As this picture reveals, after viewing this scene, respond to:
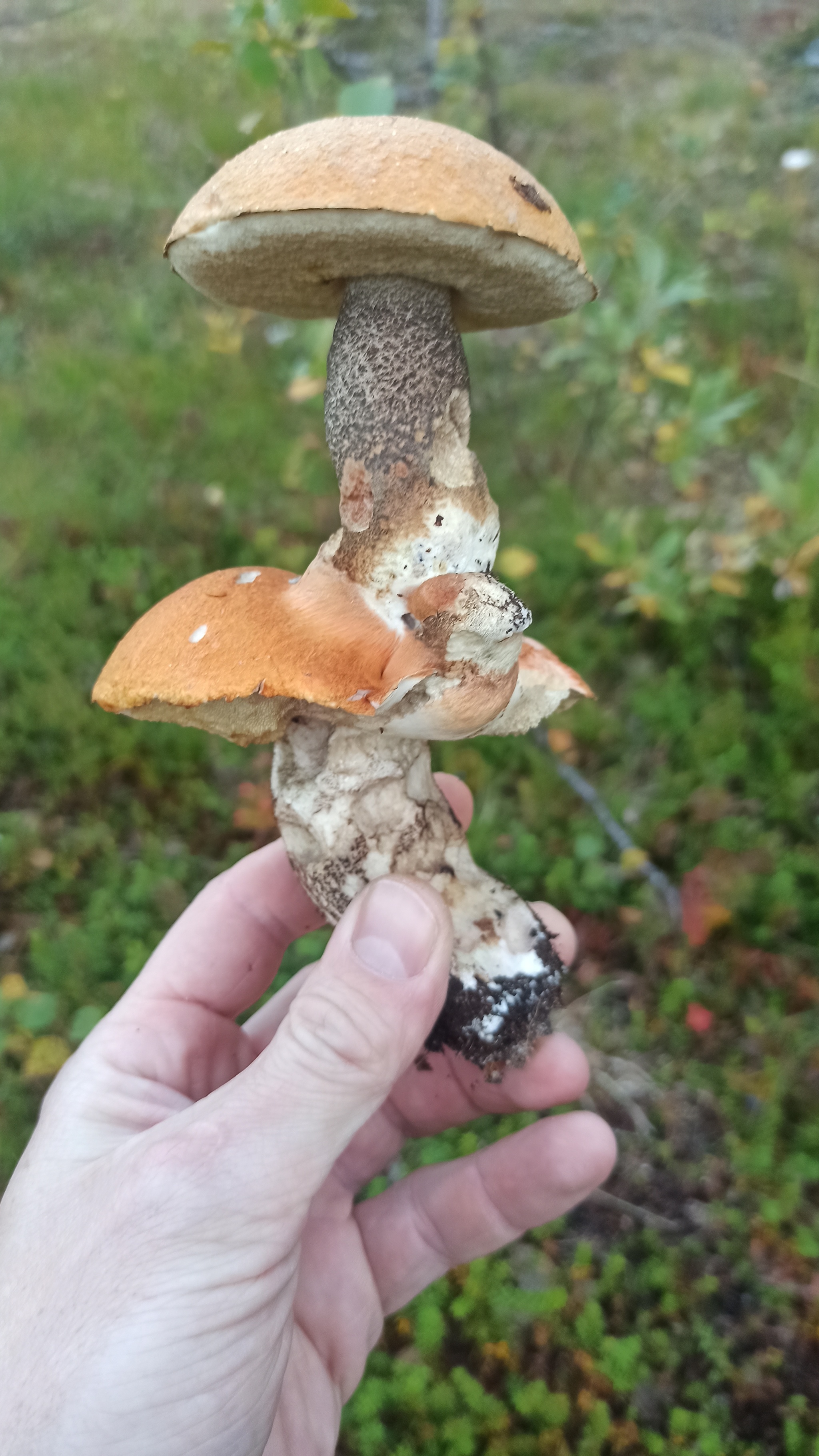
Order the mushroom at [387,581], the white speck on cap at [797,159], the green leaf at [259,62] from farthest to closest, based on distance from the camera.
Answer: the white speck on cap at [797,159], the green leaf at [259,62], the mushroom at [387,581]

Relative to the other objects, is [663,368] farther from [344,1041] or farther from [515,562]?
[344,1041]

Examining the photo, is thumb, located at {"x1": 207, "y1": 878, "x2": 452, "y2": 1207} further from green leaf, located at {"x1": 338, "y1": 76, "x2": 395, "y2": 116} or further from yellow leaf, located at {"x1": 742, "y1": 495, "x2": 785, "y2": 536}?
yellow leaf, located at {"x1": 742, "y1": 495, "x2": 785, "y2": 536}

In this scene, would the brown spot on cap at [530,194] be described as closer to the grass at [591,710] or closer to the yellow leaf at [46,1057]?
the grass at [591,710]

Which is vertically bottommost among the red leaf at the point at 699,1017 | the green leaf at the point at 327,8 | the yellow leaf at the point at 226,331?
the red leaf at the point at 699,1017

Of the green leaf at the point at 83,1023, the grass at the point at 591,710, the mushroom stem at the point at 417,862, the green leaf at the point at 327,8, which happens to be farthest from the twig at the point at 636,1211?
the green leaf at the point at 327,8

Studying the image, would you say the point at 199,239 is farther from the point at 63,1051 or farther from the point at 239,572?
the point at 63,1051

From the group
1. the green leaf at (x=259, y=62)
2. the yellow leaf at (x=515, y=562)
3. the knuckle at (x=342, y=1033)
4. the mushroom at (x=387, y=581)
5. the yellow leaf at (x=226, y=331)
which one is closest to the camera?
the mushroom at (x=387, y=581)

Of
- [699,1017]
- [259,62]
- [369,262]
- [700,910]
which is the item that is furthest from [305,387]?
[699,1017]

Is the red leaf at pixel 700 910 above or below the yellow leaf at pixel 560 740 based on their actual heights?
below
